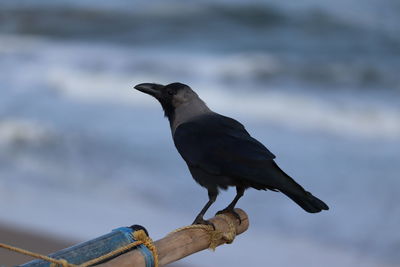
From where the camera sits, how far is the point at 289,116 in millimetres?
8047

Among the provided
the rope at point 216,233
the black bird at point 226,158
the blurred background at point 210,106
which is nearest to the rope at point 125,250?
the rope at point 216,233

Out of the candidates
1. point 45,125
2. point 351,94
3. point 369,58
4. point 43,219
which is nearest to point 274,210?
point 43,219

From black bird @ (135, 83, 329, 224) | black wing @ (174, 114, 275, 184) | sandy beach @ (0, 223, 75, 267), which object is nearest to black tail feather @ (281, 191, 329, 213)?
black bird @ (135, 83, 329, 224)

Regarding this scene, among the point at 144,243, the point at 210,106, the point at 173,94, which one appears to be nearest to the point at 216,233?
the point at 144,243

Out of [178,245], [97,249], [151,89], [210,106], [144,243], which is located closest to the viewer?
[97,249]

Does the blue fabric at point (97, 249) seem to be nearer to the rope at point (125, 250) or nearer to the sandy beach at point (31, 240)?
the rope at point (125, 250)

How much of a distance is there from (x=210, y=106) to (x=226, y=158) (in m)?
6.37

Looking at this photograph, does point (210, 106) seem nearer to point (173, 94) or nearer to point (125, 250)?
point (173, 94)

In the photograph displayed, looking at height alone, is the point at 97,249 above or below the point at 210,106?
below

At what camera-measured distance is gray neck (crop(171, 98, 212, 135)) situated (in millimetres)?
2514

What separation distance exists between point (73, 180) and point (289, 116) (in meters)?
2.81

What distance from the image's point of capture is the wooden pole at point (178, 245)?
5.88ft

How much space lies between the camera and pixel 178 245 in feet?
6.48

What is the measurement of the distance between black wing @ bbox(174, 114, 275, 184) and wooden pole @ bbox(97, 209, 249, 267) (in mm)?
168
